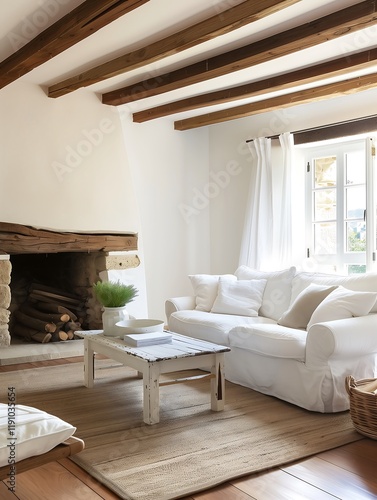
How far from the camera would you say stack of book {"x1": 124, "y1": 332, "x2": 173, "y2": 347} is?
3537mm

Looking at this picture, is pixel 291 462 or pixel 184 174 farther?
pixel 184 174

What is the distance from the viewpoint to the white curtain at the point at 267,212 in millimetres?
5535

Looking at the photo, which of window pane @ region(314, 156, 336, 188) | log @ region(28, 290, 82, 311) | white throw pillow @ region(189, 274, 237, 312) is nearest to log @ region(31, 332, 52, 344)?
log @ region(28, 290, 82, 311)

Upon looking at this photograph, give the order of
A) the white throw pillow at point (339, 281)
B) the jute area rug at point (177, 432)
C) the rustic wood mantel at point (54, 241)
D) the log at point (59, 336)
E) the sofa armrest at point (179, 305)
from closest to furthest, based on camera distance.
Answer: the jute area rug at point (177, 432) → the white throw pillow at point (339, 281) → the rustic wood mantel at point (54, 241) → the sofa armrest at point (179, 305) → the log at point (59, 336)

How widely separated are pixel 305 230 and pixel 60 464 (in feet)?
12.1

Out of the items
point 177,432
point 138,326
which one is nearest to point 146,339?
point 138,326

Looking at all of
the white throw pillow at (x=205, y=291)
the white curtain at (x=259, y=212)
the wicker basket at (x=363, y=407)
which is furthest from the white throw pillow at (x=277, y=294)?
the wicker basket at (x=363, y=407)

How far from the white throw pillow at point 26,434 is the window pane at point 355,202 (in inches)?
149

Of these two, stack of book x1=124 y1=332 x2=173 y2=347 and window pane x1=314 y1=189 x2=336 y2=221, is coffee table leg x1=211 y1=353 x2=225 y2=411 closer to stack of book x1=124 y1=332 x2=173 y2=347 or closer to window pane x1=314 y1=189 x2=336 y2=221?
stack of book x1=124 y1=332 x2=173 y2=347

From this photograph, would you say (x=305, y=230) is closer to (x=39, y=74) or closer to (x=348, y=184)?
(x=348, y=184)

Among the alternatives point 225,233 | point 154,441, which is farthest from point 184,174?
point 154,441

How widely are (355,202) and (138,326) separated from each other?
253 cm

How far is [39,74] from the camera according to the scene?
4773 millimetres

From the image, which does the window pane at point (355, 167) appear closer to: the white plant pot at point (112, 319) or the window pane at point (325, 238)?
the window pane at point (325, 238)
